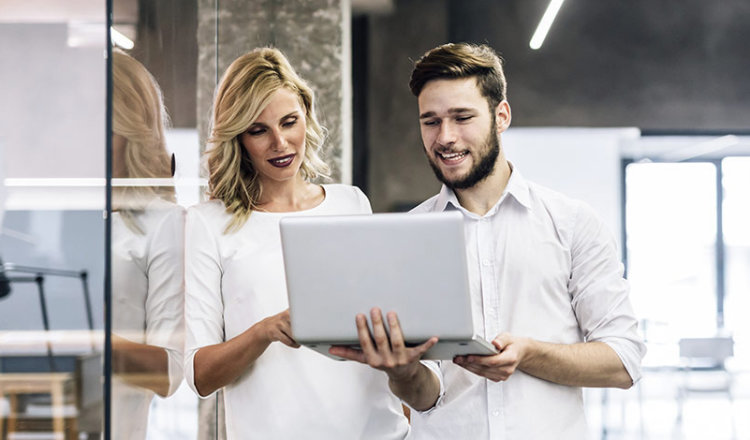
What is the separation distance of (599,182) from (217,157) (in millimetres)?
2668

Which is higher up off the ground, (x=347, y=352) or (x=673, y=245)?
(x=673, y=245)

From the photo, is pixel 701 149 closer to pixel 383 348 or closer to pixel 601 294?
pixel 601 294

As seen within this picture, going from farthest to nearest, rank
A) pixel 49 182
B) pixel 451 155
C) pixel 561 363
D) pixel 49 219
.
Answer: pixel 49 182, pixel 49 219, pixel 451 155, pixel 561 363

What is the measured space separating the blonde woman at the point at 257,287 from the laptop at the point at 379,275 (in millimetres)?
282

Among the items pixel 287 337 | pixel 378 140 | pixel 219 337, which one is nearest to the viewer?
pixel 287 337

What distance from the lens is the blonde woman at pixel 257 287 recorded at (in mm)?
1515

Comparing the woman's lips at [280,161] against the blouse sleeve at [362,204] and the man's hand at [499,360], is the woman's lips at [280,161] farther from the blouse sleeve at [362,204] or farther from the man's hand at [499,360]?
the man's hand at [499,360]

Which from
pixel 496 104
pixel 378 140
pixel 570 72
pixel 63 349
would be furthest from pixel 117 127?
pixel 570 72

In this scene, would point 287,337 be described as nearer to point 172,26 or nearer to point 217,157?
point 217,157

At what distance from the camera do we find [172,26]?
5.22ft

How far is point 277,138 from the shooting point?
159cm

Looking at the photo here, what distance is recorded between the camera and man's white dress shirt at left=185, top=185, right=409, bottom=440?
152 cm

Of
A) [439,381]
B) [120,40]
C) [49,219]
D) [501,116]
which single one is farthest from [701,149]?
[120,40]

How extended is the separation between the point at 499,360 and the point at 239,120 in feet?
2.27
